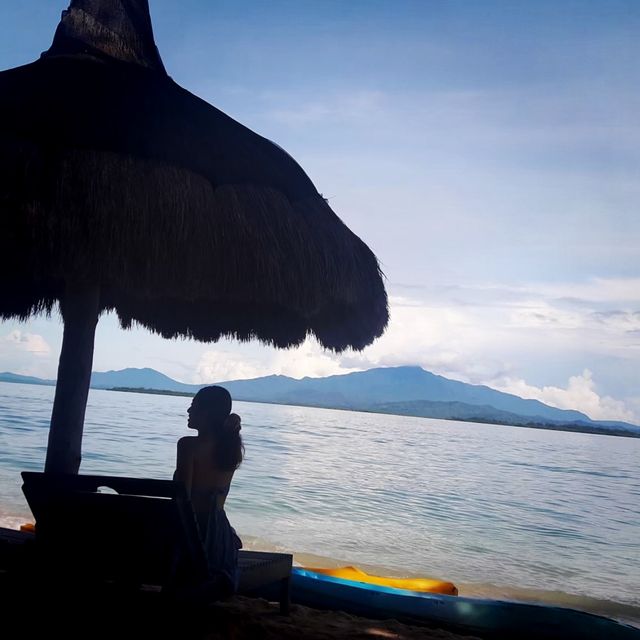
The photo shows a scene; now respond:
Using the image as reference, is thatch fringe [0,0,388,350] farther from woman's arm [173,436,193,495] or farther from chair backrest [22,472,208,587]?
chair backrest [22,472,208,587]

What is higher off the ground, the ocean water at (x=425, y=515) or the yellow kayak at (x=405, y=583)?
the yellow kayak at (x=405, y=583)

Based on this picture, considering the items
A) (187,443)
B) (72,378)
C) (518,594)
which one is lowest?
(518,594)

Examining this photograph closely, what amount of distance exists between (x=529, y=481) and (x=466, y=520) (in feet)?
35.9

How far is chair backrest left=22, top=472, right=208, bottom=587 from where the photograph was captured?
2908 mm

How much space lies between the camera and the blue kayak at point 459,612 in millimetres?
4273

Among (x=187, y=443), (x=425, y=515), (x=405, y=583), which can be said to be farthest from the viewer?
(x=425, y=515)

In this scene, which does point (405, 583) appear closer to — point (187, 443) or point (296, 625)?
point (296, 625)

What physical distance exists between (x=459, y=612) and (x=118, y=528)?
2.33 m

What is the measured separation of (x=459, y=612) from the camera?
4395 mm

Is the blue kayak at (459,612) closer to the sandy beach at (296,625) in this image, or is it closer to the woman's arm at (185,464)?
the sandy beach at (296,625)

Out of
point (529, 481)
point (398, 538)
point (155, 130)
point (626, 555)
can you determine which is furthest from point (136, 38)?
point (529, 481)

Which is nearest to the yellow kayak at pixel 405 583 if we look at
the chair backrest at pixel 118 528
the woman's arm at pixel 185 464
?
the woman's arm at pixel 185 464

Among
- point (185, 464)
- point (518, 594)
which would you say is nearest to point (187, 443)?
point (185, 464)

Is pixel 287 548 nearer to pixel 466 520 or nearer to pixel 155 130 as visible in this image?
pixel 466 520
